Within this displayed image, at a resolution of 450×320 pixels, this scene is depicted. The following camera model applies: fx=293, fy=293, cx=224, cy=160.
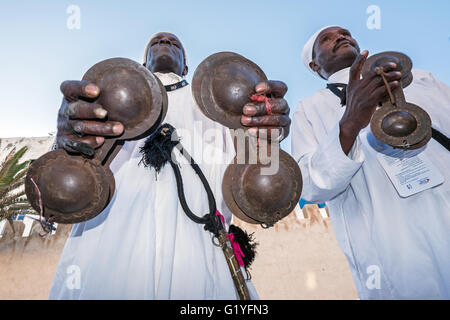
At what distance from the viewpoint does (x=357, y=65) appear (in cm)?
177

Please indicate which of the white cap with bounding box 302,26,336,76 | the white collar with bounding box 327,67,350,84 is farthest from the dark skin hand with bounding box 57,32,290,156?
the white cap with bounding box 302,26,336,76

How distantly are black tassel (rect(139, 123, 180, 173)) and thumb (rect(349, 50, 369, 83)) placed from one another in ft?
3.86

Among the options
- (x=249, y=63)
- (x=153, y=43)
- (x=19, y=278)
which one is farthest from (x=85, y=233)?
(x=19, y=278)

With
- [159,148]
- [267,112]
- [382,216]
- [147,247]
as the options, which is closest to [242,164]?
[267,112]

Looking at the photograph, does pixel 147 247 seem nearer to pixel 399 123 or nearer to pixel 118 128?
pixel 118 128

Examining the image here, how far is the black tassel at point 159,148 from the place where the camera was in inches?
70.1

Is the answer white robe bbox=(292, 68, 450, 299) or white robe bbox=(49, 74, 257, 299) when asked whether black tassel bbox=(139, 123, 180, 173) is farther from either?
white robe bbox=(292, 68, 450, 299)

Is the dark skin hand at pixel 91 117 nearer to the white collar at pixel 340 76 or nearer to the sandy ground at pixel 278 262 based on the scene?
the white collar at pixel 340 76

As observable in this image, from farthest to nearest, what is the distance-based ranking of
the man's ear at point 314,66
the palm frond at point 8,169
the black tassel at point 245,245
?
the palm frond at point 8,169, the man's ear at point 314,66, the black tassel at point 245,245

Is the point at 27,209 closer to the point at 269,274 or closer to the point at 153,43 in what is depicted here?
the point at 269,274

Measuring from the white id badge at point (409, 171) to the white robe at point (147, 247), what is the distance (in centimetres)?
118

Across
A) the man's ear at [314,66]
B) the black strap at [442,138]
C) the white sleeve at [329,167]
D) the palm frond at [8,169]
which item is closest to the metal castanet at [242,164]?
the white sleeve at [329,167]

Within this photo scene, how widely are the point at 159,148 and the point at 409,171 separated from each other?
1.69m
